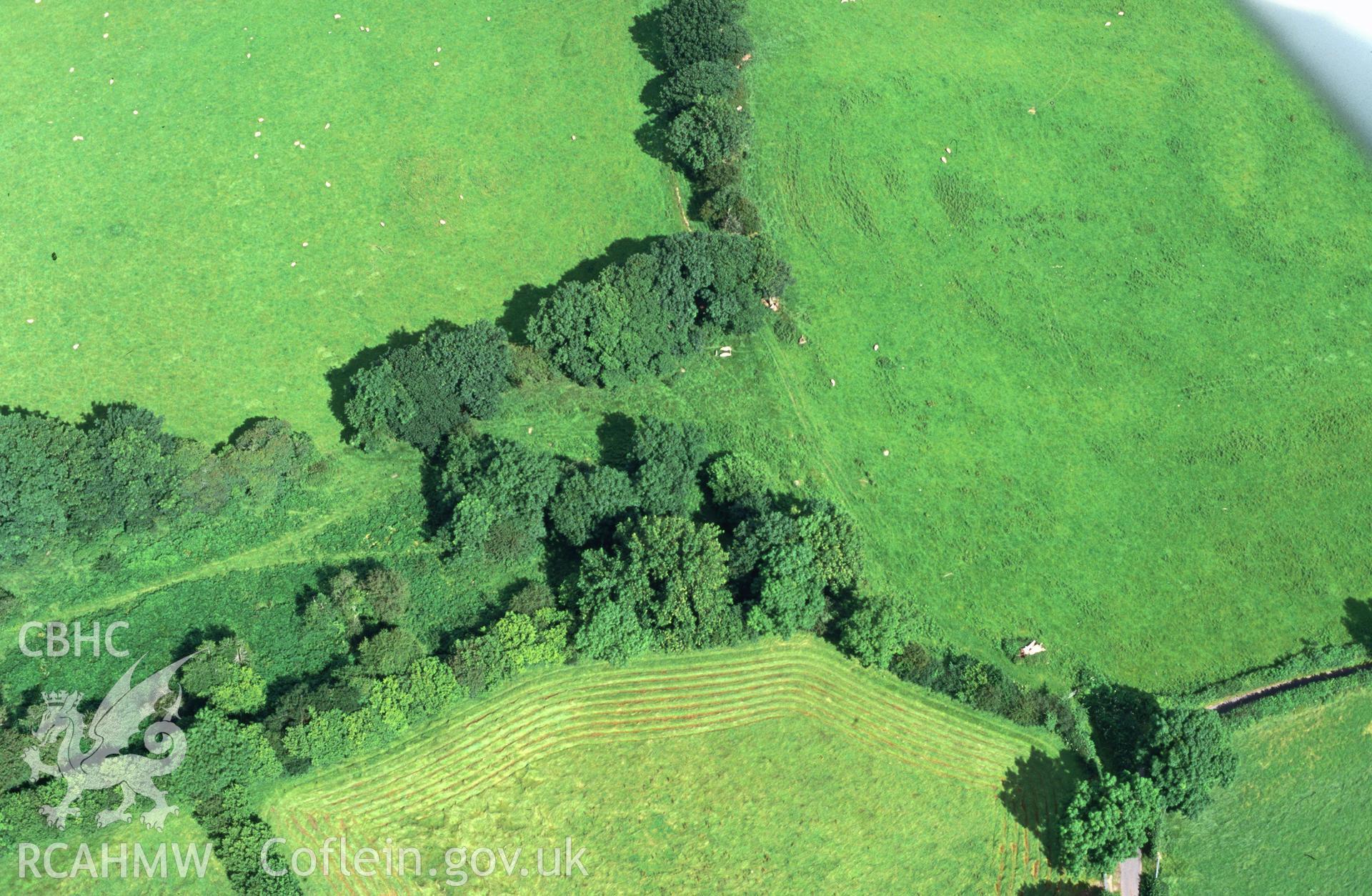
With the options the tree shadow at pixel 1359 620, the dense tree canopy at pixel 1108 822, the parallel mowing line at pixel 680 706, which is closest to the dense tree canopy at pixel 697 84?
the parallel mowing line at pixel 680 706

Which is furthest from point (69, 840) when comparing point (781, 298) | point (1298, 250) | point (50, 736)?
point (1298, 250)

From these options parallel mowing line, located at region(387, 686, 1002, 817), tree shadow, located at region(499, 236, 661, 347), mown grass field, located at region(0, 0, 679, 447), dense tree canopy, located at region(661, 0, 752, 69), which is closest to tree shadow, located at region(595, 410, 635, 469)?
tree shadow, located at region(499, 236, 661, 347)

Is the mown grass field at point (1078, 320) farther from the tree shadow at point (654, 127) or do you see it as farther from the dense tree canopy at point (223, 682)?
the dense tree canopy at point (223, 682)

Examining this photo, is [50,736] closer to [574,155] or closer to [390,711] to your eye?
[390,711]

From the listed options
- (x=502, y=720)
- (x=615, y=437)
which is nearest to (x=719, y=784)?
(x=502, y=720)

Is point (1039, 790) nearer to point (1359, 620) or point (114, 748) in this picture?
point (1359, 620)
